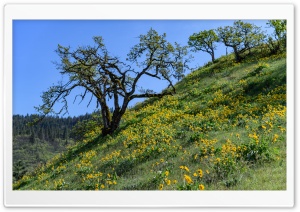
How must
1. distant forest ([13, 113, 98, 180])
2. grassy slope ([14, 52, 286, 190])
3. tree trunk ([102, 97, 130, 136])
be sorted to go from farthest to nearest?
tree trunk ([102, 97, 130, 136])
distant forest ([13, 113, 98, 180])
grassy slope ([14, 52, 286, 190])

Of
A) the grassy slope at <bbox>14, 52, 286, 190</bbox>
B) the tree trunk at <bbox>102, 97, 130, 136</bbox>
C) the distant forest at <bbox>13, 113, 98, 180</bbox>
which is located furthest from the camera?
the tree trunk at <bbox>102, 97, 130, 136</bbox>

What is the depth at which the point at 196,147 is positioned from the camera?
10391 mm

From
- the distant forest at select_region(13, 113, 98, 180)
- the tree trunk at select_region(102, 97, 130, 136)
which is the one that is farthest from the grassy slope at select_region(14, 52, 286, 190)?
the distant forest at select_region(13, 113, 98, 180)

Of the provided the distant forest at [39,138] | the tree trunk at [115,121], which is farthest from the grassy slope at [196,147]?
the distant forest at [39,138]

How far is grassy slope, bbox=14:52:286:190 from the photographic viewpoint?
337 inches

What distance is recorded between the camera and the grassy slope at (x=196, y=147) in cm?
855

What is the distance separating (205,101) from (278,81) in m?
3.32

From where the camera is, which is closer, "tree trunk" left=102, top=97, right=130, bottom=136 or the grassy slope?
the grassy slope

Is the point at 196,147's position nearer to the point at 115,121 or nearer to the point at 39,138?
the point at 39,138

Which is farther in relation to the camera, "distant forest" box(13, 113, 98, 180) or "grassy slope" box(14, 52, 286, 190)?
"distant forest" box(13, 113, 98, 180)

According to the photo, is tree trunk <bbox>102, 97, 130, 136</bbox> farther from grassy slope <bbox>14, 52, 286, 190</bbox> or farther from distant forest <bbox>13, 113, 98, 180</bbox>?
distant forest <bbox>13, 113, 98, 180</bbox>

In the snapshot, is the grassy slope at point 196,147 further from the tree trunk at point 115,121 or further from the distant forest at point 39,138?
the distant forest at point 39,138

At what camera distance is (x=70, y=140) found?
16719 millimetres

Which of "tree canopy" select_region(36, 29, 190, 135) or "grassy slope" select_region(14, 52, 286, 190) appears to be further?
"tree canopy" select_region(36, 29, 190, 135)
